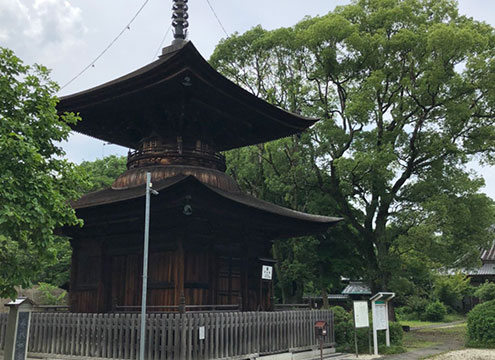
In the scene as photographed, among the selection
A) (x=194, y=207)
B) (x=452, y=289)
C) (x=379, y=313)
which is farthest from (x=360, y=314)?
(x=452, y=289)

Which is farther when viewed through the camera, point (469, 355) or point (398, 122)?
point (398, 122)

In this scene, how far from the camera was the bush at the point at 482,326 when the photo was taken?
69.4 feet

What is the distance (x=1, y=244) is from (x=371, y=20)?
76.7 feet

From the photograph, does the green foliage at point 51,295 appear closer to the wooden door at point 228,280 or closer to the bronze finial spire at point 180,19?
the wooden door at point 228,280

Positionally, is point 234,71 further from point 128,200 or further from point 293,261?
point 128,200

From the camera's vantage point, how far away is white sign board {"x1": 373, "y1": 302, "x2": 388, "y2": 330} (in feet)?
62.3

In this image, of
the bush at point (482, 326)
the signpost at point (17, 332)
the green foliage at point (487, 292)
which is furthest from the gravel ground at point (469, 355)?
the green foliage at point (487, 292)

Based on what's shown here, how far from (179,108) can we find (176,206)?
400cm

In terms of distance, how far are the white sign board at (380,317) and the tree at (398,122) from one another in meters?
6.71

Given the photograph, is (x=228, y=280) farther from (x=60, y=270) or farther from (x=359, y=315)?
(x=60, y=270)

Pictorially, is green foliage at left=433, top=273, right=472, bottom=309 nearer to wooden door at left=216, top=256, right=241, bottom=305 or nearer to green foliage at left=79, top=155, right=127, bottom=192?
green foliage at left=79, top=155, right=127, bottom=192

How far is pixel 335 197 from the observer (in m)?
29.0

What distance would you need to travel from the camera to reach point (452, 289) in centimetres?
4678

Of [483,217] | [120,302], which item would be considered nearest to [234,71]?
[483,217]
